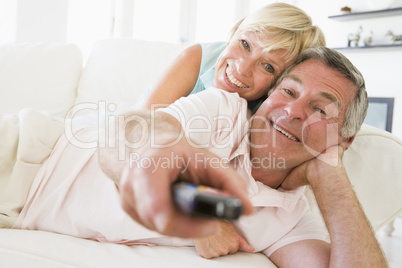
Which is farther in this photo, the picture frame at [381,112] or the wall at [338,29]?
the picture frame at [381,112]

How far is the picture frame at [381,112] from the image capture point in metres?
4.21

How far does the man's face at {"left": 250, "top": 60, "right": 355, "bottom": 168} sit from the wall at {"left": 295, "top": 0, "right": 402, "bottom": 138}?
342 cm

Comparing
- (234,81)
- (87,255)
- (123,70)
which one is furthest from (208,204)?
(123,70)

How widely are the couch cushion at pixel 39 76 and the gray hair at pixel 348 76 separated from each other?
4.38 feet

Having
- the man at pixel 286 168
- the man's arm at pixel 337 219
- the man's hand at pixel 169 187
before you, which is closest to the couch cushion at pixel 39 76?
the man at pixel 286 168

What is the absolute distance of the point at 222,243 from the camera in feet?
3.39

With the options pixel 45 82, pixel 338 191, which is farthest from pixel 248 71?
pixel 45 82

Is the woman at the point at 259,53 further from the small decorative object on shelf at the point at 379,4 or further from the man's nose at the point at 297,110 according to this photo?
the small decorative object on shelf at the point at 379,4

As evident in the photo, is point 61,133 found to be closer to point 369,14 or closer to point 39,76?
point 39,76

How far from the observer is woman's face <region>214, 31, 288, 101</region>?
4.44 ft

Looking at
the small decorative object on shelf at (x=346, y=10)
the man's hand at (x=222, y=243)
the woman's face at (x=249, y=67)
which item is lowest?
the man's hand at (x=222, y=243)

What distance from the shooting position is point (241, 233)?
1.15 metres

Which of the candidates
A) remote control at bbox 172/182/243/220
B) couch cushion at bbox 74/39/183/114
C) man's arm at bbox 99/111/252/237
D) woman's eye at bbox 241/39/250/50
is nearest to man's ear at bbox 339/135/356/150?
woman's eye at bbox 241/39/250/50

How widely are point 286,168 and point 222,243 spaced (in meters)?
0.35
